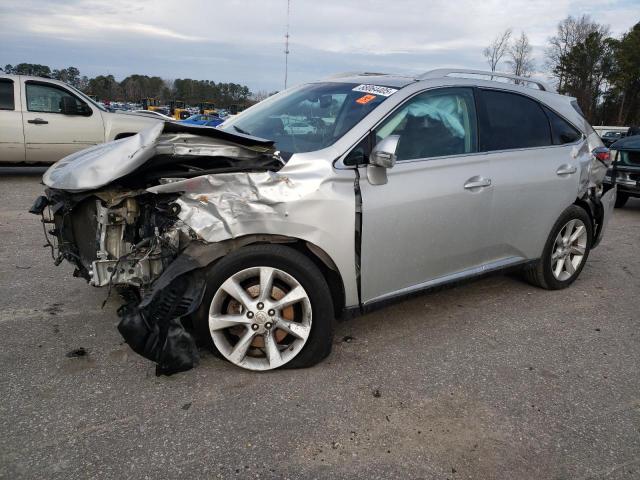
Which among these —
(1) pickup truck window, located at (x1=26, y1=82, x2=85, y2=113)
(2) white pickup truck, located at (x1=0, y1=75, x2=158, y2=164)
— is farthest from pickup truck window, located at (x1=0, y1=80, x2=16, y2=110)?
(1) pickup truck window, located at (x1=26, y1=82, x2=85, y2=113)

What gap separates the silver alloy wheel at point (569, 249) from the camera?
4.52m

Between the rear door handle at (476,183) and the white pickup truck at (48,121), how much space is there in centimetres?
798

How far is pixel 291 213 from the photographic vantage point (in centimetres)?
288

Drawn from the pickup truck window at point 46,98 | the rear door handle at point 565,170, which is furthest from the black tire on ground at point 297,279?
the pickup truck window at point 46,98

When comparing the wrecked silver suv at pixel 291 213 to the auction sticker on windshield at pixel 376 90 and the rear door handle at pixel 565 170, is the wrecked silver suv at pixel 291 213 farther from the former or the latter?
the rear door handle at pixel 565 170

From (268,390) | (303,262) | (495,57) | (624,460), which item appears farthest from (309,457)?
(495,57)

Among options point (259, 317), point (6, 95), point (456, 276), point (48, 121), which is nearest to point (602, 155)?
point (456, 276)

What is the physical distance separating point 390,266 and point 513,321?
52.7 inches

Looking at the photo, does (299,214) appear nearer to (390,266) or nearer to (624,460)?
(390,266)

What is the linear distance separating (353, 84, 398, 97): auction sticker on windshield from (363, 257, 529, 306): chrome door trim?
1.29 m

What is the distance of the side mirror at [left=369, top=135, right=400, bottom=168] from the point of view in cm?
296

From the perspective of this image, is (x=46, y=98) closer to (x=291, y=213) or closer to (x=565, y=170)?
(x=291, y=213)

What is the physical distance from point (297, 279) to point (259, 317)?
30 cm

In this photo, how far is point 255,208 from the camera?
9.30 feet
